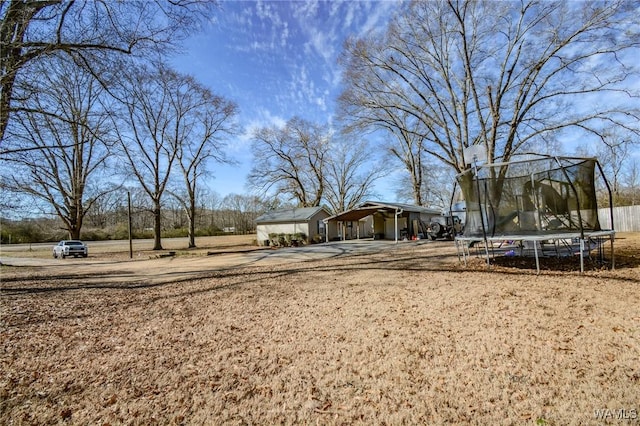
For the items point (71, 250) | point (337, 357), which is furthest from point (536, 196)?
point (71, 250)

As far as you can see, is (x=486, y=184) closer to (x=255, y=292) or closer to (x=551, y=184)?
(x=551, y=184)

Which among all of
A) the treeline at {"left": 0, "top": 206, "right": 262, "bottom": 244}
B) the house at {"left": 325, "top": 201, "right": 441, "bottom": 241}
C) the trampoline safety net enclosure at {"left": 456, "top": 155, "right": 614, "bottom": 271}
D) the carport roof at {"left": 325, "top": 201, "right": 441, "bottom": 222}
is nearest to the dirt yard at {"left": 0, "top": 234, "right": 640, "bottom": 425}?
the trampoline safety net enclosure at {"left": 456, "top": 155, "right": 614, "bottom": 271}

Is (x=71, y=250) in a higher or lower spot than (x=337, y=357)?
higher

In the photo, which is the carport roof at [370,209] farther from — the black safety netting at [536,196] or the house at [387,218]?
the black safety netting at [536,196]

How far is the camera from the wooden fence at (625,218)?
73.1 feet

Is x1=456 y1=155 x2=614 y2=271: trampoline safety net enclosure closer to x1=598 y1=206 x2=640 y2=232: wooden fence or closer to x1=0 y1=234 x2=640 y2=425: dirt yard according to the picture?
x1=0 y1=234 x2=640 y2=425: dirt yard

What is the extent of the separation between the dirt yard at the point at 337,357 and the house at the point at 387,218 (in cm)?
1721

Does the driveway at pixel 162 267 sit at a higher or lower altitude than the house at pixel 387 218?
lower

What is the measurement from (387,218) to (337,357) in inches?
932

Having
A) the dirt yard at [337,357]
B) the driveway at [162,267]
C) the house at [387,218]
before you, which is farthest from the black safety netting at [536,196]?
the house at [387,218]

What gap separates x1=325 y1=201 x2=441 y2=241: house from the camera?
23.4m

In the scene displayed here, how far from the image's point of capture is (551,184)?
26.4 feet

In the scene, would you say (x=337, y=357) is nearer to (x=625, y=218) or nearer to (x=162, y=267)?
(x=162, y=267)

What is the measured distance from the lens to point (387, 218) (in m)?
26.3
